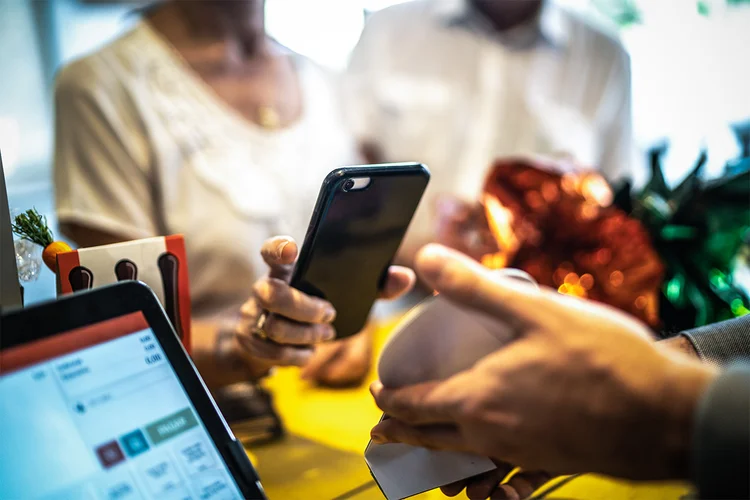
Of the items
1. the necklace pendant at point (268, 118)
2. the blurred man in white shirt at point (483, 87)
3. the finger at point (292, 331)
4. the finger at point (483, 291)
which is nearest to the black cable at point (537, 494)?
the finger at point (292, 331)

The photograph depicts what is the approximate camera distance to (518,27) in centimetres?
118

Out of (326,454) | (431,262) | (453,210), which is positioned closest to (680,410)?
(431,262)

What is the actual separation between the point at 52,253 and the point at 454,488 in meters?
0.30

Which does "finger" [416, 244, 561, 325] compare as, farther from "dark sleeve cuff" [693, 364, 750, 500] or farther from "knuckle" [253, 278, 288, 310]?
"knuckle" [253, 278, 288, 310]

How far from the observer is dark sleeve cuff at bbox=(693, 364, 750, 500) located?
9.4 inches

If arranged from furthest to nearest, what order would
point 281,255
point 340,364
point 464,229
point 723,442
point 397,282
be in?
point 464,229 → point 340,364 → point 397,282 → point 281,255 → point 723,442

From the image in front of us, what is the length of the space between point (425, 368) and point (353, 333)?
0.87 feet

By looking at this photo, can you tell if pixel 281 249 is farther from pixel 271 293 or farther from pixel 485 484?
pixel 485 484

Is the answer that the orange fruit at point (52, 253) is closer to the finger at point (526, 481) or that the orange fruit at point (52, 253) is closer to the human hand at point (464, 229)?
the finger at point (526, 481)

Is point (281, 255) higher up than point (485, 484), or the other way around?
point (281, 255)

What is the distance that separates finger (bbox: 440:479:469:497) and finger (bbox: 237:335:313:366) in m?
0.18

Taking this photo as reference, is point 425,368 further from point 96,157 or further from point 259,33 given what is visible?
point 259,33

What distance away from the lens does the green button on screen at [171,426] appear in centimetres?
33

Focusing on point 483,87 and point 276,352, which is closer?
point 276,352
